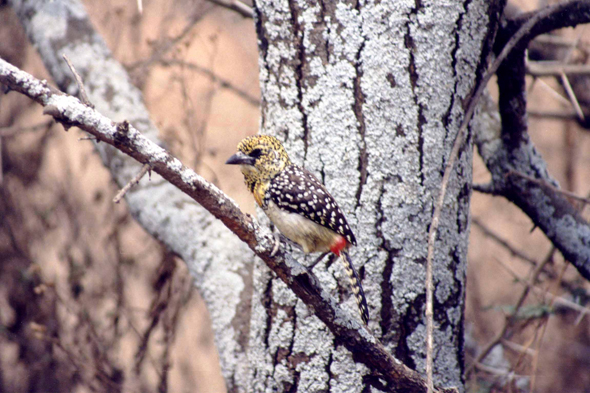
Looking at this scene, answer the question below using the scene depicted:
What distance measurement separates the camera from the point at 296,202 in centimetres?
224

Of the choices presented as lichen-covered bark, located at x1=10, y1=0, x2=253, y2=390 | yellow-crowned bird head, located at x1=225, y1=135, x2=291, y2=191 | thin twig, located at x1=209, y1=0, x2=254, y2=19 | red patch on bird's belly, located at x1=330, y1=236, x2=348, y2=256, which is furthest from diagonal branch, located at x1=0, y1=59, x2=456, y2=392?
thin twig, located at x1=209, y1=0, x2=254, y2=19

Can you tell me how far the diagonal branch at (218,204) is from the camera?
4.75ft

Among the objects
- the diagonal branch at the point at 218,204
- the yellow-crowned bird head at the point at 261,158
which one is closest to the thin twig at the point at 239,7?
the yellow-crowned bird head at the point at 261,158

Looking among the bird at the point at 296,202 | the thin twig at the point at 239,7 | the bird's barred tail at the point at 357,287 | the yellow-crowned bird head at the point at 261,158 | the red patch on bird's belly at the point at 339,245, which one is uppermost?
the thin twig at the point at 239,7

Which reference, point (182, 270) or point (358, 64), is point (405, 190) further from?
point (182, 270)

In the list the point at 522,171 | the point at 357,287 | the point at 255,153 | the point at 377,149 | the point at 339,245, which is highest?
the point at 255,153

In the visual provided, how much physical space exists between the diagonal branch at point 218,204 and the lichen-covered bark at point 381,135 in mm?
265

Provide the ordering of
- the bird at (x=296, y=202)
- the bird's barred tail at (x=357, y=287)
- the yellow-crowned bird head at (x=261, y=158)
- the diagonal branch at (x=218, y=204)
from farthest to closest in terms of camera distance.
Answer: the yellow-crowned bird head at (x=261, y=158) → the bird at (x=296, y=202) → the bird's barred tail at (x=357, y=287) → the diagonal branch at (x=218, y=204)

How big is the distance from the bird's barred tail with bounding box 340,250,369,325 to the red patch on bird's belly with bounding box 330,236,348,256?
0.03 meters

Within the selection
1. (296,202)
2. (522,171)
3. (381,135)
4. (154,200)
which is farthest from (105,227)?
(522,171)

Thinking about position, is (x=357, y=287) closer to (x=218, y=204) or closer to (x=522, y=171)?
(x=218, y=204)

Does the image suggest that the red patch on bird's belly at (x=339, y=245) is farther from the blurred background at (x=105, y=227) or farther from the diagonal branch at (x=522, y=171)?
the blurred background at (x=105, y=227)

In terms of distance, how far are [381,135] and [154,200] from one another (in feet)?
4.44

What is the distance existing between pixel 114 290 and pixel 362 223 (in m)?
3.89
